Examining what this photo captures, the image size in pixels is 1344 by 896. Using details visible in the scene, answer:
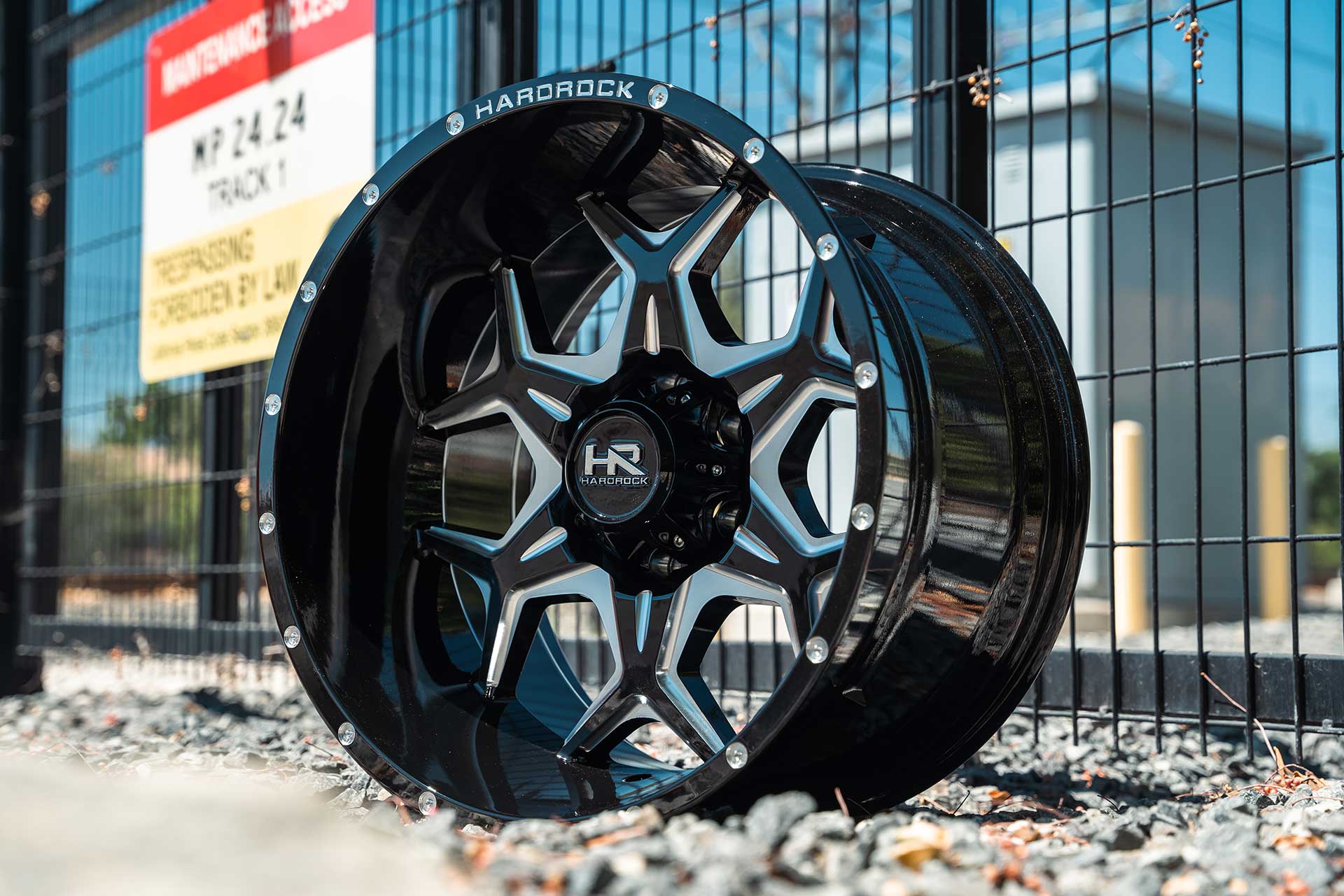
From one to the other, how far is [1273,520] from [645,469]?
10.8 m

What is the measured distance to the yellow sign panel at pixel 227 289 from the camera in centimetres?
589

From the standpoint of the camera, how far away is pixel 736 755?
2.23 meters

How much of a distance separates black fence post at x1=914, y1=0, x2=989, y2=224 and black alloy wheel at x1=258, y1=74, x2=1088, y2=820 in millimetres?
919

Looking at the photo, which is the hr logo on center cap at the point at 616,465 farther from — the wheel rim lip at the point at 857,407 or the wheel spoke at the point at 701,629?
the wheel rim lip at the point at 857,407

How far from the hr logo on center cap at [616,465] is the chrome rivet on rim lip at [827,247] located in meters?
0.66

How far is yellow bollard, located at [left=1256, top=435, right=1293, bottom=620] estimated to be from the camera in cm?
1207

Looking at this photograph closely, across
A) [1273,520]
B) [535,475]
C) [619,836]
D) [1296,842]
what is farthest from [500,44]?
[1273,520]

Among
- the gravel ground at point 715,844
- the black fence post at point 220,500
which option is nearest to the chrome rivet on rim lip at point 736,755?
the gravel ground at point 715,844

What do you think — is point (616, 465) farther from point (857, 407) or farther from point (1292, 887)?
point (1292, 887)

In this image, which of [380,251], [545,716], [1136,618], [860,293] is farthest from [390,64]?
[1136,618]

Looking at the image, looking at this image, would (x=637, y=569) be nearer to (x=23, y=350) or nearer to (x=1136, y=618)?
(x=23, y=350)

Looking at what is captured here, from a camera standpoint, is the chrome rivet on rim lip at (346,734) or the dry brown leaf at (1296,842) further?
the chrome rivet on rim lip at (346,734)

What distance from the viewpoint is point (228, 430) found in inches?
254

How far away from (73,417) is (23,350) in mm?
449
